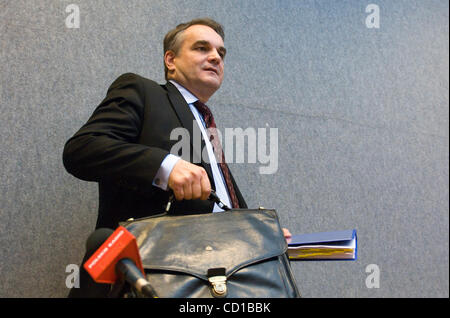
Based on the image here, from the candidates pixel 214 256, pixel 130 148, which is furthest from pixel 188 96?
pixel 214 256

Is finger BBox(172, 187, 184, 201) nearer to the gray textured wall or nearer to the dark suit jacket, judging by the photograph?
the dark suit jacket

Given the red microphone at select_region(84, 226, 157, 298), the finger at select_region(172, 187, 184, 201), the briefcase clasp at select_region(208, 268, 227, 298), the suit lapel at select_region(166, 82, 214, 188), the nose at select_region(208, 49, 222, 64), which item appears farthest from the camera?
the nose at select_region(208, 49, 222, 64)

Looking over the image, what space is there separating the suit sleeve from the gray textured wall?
425mm

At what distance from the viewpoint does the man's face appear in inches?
49.3

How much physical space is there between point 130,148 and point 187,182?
0.14 meters

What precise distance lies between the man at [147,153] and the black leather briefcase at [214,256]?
0.22 ft

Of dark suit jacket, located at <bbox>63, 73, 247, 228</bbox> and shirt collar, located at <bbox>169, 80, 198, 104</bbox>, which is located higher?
shirt collar, located at <bbox>169, 80, 198, 104</bbox>

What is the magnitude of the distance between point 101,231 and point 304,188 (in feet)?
4.36

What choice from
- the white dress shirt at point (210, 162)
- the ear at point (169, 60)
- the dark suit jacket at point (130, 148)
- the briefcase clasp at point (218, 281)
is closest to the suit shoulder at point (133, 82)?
the dark suit jacket at point (130, 148)

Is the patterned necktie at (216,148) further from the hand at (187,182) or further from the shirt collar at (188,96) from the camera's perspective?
the hand at (187,182)

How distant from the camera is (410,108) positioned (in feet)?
7.30

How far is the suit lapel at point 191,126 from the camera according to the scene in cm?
98

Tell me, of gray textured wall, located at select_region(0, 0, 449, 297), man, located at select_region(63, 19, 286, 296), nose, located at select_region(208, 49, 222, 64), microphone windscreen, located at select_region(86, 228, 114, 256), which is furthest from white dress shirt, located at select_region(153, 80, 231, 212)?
gray textured wall, located at select_region(0, 0, 449, 297)
